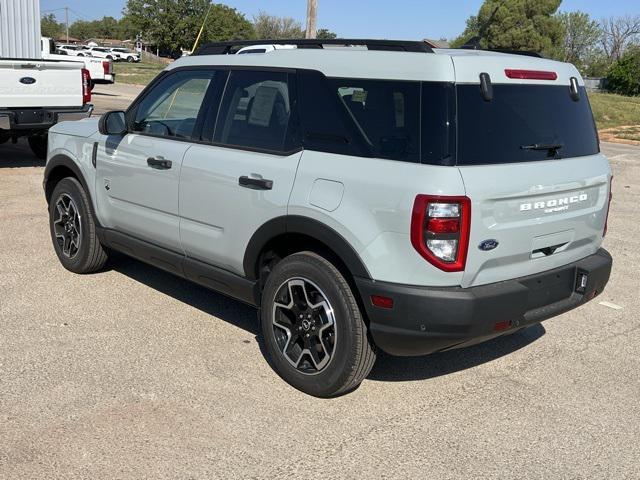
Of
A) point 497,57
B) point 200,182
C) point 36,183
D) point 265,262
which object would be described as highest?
point 497,57

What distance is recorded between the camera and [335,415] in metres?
3.85

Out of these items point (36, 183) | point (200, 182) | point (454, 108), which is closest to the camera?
point (454, 108)

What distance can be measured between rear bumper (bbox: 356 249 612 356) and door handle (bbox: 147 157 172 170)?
174 centimetres

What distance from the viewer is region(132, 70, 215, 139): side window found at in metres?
4.79

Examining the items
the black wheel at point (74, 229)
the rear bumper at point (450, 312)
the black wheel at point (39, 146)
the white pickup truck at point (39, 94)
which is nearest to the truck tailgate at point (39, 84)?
the white pickup truck at point (39, 94)

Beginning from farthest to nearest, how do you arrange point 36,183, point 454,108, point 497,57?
point 36,183
point 497,57
point 454,108

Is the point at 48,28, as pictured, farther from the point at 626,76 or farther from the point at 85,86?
the point at 85,86

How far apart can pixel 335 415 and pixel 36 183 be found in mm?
7076

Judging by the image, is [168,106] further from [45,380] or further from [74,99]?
[74,99]

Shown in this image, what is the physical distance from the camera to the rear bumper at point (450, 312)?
3492 mm

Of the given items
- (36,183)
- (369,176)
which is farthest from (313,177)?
(36,183)

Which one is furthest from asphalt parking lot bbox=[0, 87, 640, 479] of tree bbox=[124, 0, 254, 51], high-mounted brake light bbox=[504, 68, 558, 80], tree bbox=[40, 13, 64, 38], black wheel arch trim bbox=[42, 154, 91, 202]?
tree bbox=[40, 13, 64, 38]

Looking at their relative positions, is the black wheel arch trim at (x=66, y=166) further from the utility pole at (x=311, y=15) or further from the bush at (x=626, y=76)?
the bush at (x=626, y=76)

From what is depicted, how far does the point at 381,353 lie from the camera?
4.68 metres
